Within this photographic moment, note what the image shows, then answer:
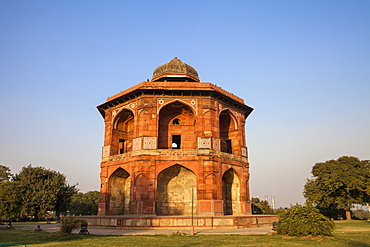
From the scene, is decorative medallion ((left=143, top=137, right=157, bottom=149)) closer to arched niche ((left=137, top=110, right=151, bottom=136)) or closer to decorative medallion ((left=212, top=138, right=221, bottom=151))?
arched niche ((left=137, top=110, right=151, bottom=136))

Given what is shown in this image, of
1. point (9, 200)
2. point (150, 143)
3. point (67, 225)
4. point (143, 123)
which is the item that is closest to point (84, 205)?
point (9, 200)

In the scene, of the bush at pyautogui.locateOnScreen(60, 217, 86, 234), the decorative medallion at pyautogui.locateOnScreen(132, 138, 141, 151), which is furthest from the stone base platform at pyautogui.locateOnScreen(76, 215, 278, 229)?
the decorative medallion at pyautogui.locateOnScreen(132, 138, 141, 151)

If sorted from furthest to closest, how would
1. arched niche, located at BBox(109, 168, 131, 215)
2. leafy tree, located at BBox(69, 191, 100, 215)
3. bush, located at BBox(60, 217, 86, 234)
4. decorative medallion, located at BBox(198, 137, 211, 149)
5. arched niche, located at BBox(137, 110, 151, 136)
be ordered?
leafy tree, located at BBox(69, 191, 100, 215)
arched niche, located at BBox(109, 168, 131, 215)
arched niche, located at BBox(137, 110, 151, 136)
decorative medallion, located at BBox(198, 137, 211, 149)
bush, located at BBox(60, 217, 86, 234)

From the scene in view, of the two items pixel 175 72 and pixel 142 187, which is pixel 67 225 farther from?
pixel 175 72

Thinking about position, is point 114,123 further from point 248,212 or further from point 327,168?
point 327,168

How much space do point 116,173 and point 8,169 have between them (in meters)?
38.4

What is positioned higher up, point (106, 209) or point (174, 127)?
point (174, 127)

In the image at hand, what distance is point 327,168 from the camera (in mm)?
40500

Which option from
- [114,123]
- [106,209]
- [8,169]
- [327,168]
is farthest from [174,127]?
[8,169]

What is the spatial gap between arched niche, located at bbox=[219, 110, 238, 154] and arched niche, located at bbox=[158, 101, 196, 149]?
11.5 feet

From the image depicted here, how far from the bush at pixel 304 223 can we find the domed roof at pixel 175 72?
16.8m

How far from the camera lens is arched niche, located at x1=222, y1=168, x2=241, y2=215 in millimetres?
26062

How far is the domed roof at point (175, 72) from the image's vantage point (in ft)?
93.1

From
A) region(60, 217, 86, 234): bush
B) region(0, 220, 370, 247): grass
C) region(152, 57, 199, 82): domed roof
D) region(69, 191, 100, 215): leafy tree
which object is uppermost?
region(152, 57, 199, 82): domed roof
